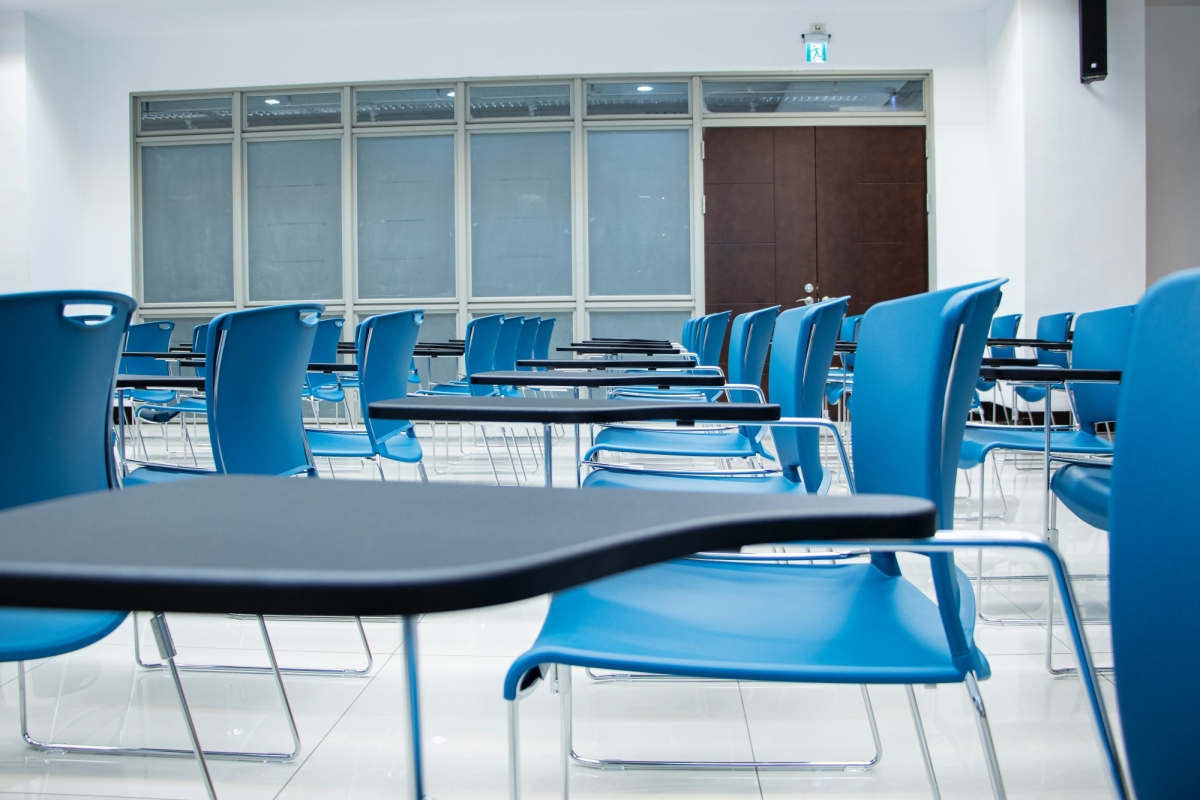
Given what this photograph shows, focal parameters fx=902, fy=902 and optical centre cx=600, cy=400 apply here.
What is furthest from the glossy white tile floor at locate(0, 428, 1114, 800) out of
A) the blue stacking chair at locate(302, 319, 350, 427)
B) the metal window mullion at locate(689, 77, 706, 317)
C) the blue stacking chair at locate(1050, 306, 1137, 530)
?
the metal window mullion at locate(689, 77, 706, 317)

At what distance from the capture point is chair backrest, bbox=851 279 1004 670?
0.97 m

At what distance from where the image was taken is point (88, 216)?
26.6 ft

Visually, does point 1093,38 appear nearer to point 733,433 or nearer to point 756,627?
point 733,433

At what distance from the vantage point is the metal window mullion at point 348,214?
25.8 ft

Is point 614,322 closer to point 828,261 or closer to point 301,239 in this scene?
point 828,261

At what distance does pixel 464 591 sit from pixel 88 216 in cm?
910

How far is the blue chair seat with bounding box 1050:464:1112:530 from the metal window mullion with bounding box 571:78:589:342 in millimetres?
5962

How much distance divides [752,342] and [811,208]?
206 inches

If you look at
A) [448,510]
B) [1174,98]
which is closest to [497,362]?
[448,510]

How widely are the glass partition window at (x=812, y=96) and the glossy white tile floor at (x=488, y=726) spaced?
20.7ft

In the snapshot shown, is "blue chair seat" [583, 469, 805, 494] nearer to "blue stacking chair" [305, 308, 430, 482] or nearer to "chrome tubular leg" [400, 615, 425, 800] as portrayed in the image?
"blue stacking chair" [305, 308, 430, 482]

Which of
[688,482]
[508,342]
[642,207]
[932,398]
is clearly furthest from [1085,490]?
[642,207]

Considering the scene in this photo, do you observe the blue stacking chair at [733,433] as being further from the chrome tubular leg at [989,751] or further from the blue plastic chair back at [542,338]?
the blue plastic chair back at [542,338]

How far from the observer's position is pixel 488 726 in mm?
1751
